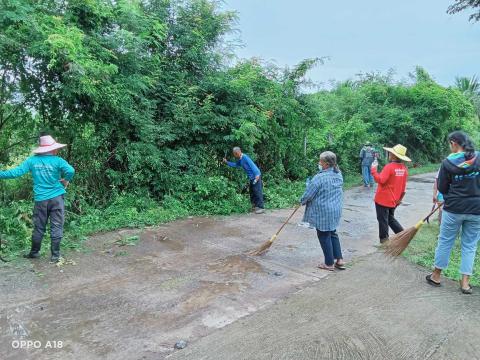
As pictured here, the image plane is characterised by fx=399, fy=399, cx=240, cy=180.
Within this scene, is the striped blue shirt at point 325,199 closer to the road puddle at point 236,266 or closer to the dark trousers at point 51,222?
the road puddle at point 236,266

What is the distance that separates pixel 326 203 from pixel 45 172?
357cm

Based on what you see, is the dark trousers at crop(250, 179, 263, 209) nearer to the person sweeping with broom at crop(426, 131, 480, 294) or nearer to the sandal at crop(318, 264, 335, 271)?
the sandal at crop(318, 264, 335, 271)

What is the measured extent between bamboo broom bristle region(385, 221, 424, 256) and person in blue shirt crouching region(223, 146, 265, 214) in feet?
11.8

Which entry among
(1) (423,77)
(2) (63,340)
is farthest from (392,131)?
(2) (63,340)

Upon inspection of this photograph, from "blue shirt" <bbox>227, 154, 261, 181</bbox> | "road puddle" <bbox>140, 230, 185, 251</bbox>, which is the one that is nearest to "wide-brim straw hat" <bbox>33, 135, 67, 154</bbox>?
"road puddle" <bbox>140, 230, 185, 251</bbox>

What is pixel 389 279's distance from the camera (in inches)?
195

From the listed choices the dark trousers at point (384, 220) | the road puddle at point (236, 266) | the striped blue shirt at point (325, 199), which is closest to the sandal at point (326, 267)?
the striped blue shirt at point (325, 199)

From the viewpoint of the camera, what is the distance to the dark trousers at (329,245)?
5.15m

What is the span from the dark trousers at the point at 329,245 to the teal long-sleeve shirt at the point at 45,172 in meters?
3.36

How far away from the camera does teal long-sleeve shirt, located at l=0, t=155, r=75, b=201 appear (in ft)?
16.4

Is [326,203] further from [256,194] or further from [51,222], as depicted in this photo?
[256,194]

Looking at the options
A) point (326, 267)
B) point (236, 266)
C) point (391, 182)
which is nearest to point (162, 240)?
point (236, 266)

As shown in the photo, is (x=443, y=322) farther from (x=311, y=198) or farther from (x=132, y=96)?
(x=132, y=96)

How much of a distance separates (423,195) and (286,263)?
8.08m
